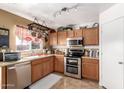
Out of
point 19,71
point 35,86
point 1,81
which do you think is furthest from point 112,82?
point 1,81

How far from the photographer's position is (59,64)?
4773mm

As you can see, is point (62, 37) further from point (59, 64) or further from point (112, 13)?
point (112, 13)

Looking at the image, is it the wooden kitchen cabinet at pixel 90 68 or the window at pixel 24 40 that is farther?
the wooden kitchen cabinet at pixel 90 68

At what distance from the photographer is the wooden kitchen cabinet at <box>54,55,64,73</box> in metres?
4.68

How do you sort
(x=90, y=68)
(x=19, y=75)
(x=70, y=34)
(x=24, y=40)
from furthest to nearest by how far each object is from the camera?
(x=70, y=34)
(x=24, y=40)
(x=90, y=68)
(x=19, y=75)

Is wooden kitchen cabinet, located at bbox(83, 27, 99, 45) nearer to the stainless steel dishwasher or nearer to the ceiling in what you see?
the ceiling

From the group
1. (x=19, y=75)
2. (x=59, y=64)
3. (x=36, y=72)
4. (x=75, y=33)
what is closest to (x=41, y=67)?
(x=36, y=72)

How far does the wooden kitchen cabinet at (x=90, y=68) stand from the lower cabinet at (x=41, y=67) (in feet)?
4.42

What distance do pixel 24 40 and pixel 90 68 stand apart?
245cm

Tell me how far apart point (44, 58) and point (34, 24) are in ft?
4.24

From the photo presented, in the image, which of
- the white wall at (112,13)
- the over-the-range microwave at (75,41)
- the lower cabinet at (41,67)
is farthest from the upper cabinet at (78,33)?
the lower cabinet at (41,67)

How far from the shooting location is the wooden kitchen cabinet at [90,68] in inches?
146

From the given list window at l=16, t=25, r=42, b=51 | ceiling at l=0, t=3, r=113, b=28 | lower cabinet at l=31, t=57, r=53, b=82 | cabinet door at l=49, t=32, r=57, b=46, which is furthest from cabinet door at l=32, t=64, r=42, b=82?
cabinet door at l=49, t=32, r=57, b=46

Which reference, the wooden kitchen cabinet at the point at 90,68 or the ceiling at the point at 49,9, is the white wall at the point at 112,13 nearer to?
the ceiling at the point at 49,9
